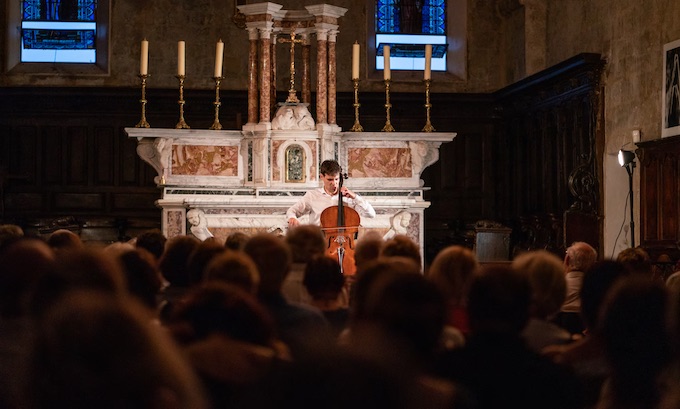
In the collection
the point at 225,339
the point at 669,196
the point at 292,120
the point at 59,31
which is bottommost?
the point at 225,339

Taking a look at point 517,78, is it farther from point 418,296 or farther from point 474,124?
point 418,296

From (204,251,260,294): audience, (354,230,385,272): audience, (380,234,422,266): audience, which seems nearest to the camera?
(204,251,260,294): audience

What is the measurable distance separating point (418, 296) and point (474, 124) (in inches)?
616

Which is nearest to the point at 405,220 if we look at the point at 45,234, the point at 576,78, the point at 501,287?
the point at 576,78

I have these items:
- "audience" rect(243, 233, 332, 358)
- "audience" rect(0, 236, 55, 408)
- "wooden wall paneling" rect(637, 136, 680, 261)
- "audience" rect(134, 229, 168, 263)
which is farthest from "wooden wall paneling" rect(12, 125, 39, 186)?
"audience" rect(0, 236, 55, 408)

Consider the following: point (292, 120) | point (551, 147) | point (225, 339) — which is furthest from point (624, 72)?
point (225, 339)

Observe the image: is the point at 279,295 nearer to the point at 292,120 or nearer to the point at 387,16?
the point at 292,120

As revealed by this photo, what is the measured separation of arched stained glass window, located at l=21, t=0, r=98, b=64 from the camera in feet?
59.5

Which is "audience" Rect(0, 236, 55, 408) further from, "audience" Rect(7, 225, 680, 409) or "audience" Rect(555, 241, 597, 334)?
"audience" Rect(555, 241, 597, 334)

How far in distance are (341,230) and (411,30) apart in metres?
9.43

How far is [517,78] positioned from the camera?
17766 mm

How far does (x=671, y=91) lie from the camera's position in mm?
12633

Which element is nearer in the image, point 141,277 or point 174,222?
point 141,277

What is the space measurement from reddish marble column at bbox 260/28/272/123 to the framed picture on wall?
15.5 feet
